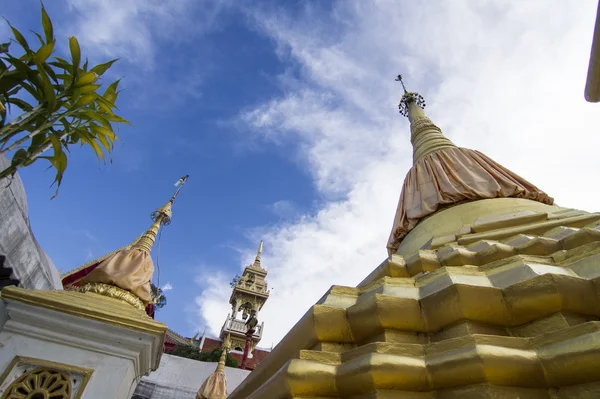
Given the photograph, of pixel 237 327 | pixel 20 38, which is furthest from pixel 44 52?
pixel 237 327

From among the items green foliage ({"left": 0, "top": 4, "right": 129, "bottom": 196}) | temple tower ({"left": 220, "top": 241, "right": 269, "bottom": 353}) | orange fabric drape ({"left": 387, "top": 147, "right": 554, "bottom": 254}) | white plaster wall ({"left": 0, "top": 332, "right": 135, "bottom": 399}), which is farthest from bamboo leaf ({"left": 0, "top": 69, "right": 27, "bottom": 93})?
temple tower ({"left": 220, "top": 241, "right": 269, "bottom": 353})

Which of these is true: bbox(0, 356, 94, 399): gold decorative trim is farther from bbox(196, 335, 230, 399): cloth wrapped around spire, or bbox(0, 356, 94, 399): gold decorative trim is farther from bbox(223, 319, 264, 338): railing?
bbox(223, 319, 264, 338): railing

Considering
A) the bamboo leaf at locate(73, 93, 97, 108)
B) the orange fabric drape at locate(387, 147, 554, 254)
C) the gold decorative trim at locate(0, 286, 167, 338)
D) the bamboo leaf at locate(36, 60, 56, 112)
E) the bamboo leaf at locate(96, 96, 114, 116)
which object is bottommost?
the gold decorative trim at locate(0, 286, 167, 338)

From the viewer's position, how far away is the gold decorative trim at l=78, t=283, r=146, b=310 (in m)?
3.08

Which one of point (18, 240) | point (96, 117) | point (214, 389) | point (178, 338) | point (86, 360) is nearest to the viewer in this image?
point (96, 117)

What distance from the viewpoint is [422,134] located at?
6148mm

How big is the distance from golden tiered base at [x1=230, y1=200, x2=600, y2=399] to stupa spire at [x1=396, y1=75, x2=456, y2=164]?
137 inches

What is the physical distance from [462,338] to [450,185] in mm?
2883

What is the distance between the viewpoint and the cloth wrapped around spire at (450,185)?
12.8 feet


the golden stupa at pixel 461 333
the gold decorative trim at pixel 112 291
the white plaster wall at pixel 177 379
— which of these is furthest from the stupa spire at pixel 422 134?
the white plaster wall at pixel 177 379

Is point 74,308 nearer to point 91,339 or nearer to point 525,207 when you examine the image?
point 91,339

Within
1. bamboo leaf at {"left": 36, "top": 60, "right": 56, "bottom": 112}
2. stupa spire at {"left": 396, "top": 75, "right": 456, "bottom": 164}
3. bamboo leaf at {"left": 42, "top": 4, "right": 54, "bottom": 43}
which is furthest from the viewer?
stupa spire at {"left": 396, "top": 75, "right": 456, "bottom": 164}

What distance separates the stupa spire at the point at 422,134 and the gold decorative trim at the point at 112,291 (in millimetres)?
4108

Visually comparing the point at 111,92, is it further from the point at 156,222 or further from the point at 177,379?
the point at 177,379
